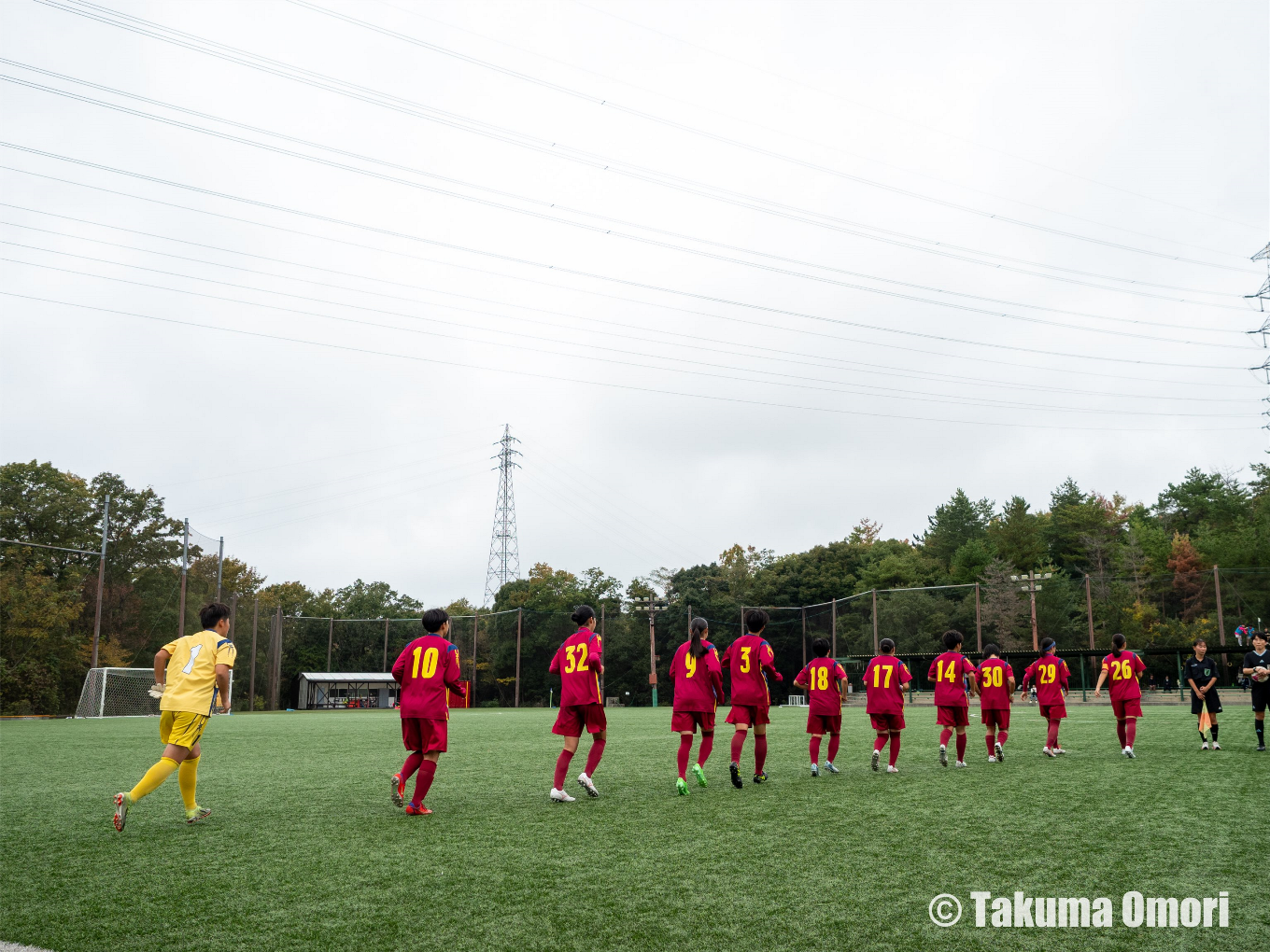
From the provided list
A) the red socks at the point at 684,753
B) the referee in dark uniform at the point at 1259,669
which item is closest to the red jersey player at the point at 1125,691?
the referee in dark uniform at the point at 1259,669

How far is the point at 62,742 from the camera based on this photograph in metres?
16.6

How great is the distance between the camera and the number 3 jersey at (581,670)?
8.61 meters

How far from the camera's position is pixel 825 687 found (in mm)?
10867

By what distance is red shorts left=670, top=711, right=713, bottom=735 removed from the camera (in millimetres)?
9391

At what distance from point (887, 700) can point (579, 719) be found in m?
4.51

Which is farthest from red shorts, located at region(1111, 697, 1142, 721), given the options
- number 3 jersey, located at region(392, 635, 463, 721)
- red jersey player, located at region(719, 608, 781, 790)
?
number 3 jersey, located at region(392, 635, 463, 721)

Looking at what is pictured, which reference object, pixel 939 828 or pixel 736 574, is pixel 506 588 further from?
pixel 939 828

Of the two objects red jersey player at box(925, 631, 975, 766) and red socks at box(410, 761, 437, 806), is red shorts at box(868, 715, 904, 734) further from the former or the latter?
red socks at box(410, 761, 437, 806)

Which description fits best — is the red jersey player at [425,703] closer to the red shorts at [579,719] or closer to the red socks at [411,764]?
the red socks at [411,764]

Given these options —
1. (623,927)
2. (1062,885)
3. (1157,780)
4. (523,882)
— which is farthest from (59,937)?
(1157,780)

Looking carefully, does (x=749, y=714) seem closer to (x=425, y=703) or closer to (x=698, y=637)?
(x=698, y=637)

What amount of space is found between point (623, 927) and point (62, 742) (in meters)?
16.9

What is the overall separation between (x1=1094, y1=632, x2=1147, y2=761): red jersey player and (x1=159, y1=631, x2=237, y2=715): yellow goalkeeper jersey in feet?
38.1

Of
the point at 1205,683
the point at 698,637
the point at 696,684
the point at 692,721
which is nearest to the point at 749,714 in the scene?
the point at 692,721
